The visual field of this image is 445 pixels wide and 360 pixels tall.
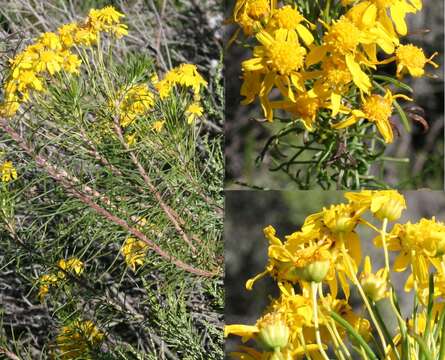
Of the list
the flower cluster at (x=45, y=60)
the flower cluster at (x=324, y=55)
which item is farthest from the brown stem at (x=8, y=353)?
the flower cluster at (x=324, y=55)

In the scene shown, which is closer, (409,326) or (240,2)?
(409,326)

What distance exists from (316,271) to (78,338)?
720mm

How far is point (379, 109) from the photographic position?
101cm

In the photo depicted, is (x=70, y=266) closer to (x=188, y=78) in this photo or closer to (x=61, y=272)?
(x=61, y=272)

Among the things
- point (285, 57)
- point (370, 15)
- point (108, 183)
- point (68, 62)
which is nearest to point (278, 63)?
point (285, 57)

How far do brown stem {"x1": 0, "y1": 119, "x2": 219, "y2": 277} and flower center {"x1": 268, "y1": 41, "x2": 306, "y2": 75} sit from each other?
363mm

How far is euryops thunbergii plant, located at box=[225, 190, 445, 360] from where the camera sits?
730 millimetres

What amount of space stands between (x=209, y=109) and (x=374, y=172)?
0.45 meters

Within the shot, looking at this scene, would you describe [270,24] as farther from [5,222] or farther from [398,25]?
→ [5,222]

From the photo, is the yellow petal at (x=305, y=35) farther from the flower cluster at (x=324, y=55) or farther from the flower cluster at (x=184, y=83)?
the flower cluster at (x=184, y=83)

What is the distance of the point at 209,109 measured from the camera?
1416 mm

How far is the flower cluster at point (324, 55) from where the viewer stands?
0.94 m

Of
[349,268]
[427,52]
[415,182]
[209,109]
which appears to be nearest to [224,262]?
[209,109]

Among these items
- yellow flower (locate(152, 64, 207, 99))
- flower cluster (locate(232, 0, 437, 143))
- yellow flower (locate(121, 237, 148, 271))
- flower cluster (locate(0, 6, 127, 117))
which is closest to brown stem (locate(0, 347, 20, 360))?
yellow flower (locate(121, 237, 148, 271))
